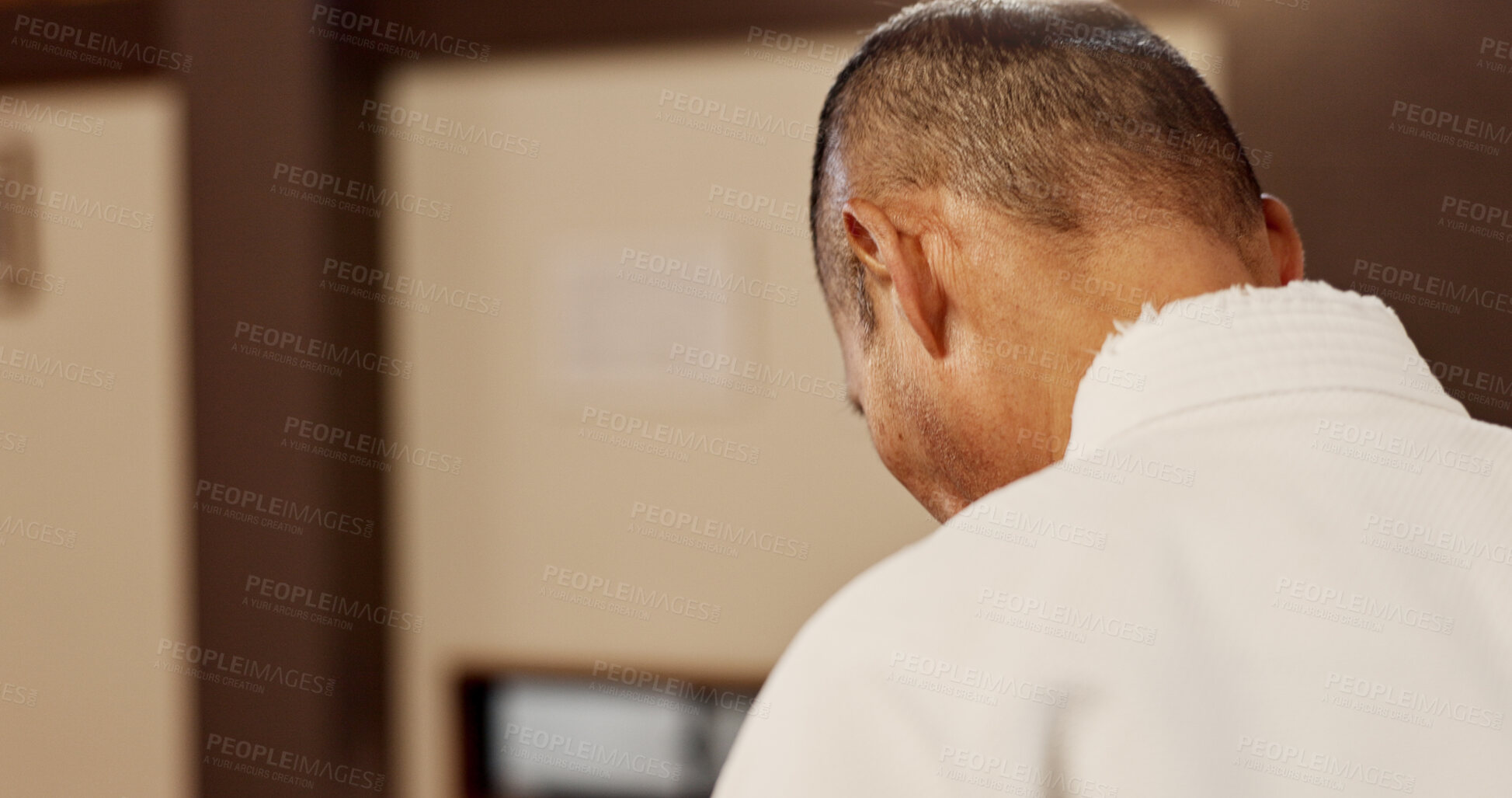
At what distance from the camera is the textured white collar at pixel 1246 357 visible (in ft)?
1.80

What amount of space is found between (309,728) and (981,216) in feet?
6.62

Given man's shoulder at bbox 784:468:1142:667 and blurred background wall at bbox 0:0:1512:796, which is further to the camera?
blurred background wall at bbox 0:0:1512:796

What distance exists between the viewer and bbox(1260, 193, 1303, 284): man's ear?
2.54 ft

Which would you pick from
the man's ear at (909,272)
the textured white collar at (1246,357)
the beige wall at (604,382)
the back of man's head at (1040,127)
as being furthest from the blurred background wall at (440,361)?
the textured white collar at (1246,357)

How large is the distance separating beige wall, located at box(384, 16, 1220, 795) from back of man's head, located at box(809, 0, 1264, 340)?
130cm

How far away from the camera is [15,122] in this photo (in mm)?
2496

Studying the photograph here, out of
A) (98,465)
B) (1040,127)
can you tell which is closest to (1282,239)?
(1040,127)

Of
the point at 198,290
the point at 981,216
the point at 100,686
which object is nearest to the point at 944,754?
the point at 981,216

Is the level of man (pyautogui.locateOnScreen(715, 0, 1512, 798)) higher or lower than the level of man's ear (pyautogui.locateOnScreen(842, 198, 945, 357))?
lower

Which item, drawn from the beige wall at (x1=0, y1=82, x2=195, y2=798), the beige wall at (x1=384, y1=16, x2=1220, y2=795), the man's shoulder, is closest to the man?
the man's shoulder

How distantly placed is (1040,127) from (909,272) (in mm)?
125

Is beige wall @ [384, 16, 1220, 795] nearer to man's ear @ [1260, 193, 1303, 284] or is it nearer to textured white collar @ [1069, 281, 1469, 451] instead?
man's ear @ [1260, 193, 1303, 284]

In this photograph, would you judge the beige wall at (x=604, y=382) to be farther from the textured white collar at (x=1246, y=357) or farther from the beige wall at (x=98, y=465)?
the textured white collar at (x=1246, y=357)

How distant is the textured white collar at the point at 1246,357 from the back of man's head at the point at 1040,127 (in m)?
0.09
